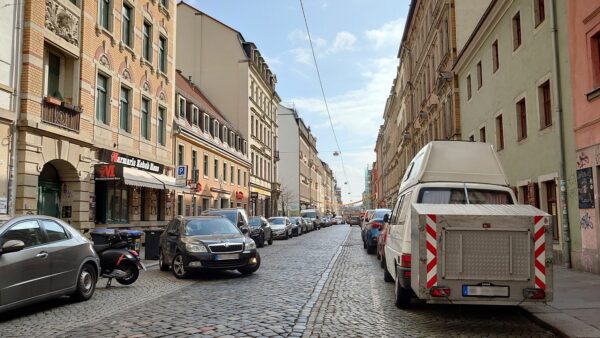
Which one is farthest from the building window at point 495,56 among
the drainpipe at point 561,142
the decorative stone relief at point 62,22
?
the decorative stone relief at point 62,22

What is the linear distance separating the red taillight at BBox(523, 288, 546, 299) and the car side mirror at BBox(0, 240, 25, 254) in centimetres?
672

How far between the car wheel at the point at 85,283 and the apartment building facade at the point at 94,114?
25.7 ft

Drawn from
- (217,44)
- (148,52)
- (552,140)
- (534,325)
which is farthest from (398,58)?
(534,325)

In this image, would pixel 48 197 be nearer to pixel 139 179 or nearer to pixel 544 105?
pixel 139 179

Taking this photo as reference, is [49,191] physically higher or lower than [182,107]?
lower

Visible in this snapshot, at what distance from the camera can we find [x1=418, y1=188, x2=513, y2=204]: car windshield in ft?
27.6

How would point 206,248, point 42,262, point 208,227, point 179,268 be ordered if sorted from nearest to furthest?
point 42,262 → point 206,248 → point 179,268 → point 208,227

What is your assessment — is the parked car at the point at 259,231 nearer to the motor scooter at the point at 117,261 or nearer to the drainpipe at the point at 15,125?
the drainpipe at the point at 15,125

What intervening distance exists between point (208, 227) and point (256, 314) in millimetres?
6181

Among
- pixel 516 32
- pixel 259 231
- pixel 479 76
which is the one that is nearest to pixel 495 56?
pixel 479 76

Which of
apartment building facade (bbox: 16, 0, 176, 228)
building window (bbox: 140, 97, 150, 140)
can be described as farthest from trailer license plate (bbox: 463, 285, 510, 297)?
building window (bbox: 140, 97, 150, 140)

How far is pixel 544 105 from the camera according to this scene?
15695mm

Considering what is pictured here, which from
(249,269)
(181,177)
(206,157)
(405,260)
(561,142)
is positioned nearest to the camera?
(405,260)

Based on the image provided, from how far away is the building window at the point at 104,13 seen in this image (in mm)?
21047
